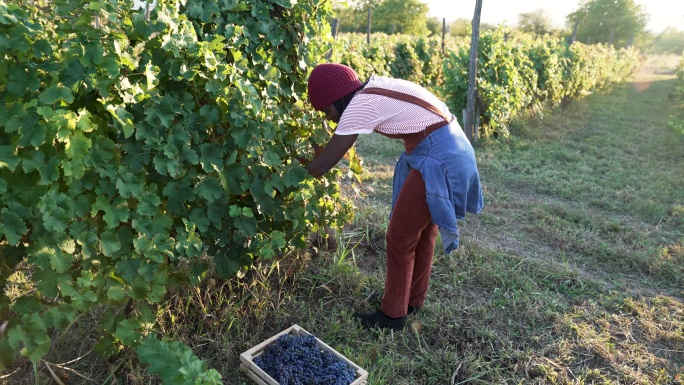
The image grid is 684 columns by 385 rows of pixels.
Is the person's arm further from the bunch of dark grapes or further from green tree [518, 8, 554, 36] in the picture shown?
green tree [518, 8, 554, 36]

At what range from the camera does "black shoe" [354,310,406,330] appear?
9.36 feet

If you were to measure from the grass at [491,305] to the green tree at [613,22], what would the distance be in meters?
43.0

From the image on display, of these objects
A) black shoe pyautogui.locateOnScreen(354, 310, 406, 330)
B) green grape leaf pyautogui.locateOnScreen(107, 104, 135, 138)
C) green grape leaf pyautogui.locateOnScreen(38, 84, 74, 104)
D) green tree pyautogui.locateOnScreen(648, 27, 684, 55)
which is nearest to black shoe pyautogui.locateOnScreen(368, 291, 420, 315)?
black shoe pyautogui.locateOnScreen(354, 310, 406, 330)

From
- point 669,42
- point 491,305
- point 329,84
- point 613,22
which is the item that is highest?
point 613,22

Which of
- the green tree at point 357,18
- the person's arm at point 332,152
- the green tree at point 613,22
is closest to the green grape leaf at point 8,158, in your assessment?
the person's arm at point 332,152

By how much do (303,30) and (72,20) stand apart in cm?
125

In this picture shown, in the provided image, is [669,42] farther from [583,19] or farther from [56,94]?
[56,94]

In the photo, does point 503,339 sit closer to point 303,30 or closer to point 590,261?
point 590,261

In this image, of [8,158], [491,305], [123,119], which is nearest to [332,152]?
[123,119]

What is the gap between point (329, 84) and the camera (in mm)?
2373

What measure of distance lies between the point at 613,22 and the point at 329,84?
156 feet

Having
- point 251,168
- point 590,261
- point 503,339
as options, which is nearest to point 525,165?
point 590,261

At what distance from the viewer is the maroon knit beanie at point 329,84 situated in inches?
93.6

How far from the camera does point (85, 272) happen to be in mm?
1812
